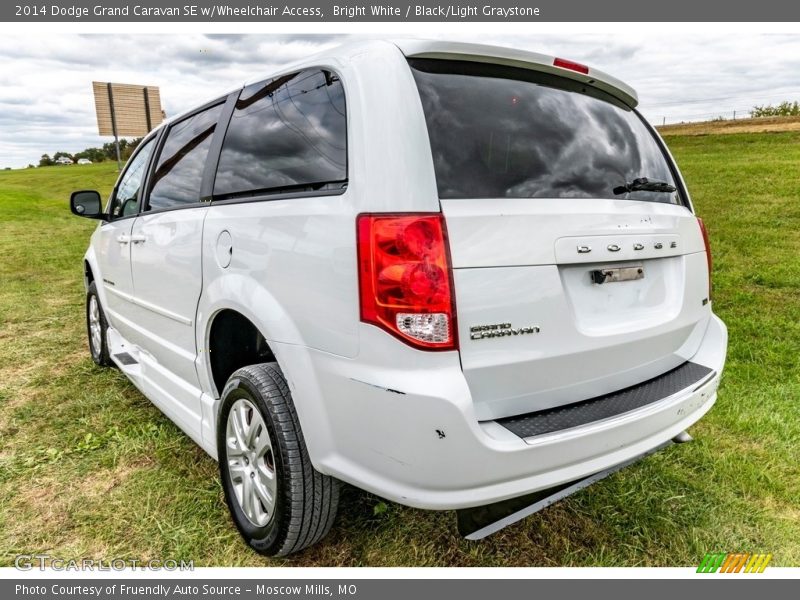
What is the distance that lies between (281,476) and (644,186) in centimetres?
184

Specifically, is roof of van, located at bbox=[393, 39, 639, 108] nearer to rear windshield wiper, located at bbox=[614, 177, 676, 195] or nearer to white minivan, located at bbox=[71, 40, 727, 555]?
white minivan, located at bbox=[71, 40, 727, 555]

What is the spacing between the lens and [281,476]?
82.6 inches

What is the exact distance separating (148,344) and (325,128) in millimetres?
2085

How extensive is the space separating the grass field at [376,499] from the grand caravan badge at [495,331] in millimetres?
1122

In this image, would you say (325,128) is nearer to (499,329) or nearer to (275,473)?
(499,329)

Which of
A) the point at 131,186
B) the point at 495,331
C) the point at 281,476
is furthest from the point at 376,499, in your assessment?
the point at 131,186

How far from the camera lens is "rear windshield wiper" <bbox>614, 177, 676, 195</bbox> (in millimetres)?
2255

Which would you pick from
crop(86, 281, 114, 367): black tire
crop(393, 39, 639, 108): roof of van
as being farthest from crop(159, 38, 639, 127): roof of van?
crop(86, 281, 114, 367): black tire

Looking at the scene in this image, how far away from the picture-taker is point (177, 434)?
3.52 metres

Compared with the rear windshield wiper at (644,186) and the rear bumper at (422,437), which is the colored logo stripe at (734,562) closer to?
the rear bumper at (422,437)

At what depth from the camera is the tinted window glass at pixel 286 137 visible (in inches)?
79.4

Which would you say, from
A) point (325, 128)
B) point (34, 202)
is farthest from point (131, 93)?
point (325, 128)

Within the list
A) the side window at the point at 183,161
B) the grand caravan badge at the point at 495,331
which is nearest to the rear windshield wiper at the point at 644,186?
the grand caravan badge at the point at 495,331

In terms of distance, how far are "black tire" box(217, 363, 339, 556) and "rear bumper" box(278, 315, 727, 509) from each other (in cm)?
13
